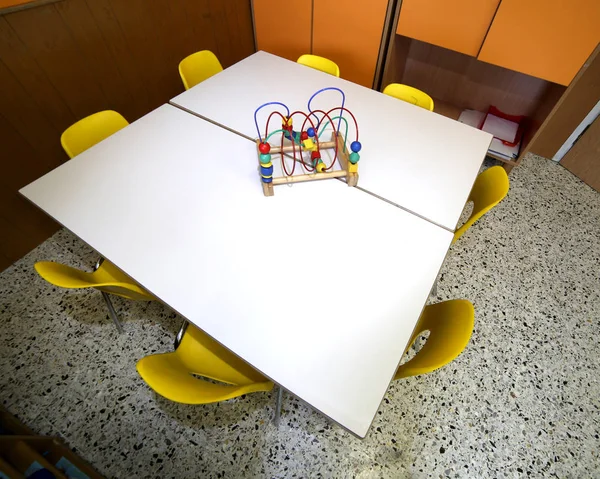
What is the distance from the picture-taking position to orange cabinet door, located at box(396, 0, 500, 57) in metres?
1.92

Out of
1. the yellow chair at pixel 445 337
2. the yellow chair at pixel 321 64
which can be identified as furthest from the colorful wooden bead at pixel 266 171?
the yellow chair at pixel 321 64

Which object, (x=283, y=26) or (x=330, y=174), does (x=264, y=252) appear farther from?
(x=283, y=26)

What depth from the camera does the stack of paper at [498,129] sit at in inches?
92.1

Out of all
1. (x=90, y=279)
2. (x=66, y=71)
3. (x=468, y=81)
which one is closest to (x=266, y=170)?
(x=90, y=279)

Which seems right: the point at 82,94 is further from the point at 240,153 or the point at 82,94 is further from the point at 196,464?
the point at 196,464

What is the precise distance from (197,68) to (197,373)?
1760mm

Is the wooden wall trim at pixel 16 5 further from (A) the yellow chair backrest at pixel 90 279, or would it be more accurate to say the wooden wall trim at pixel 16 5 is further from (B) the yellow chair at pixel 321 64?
(B) the yellow chair at pixel 321 64

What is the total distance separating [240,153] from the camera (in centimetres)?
150

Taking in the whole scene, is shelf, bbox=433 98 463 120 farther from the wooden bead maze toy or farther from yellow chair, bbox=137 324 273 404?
yellow chair, bbox=137 324 273 404

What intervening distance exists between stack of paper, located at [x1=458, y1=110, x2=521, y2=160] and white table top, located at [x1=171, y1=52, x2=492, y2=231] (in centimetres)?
88

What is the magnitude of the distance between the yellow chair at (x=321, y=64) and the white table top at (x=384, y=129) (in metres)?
0.15

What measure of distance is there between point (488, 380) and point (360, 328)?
1.02 m

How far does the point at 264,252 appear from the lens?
1168mm


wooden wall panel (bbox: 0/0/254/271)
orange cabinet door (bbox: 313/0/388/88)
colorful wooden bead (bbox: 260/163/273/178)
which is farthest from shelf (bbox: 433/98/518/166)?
colorful wooden bead (bbox: 260/163/273/178)
